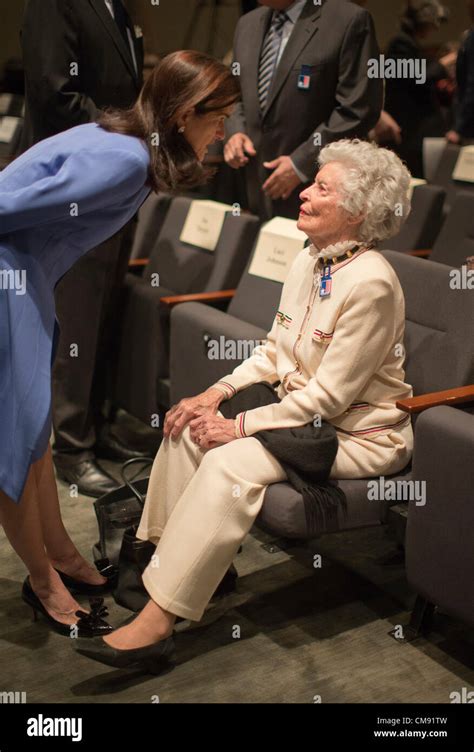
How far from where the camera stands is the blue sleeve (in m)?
1.87

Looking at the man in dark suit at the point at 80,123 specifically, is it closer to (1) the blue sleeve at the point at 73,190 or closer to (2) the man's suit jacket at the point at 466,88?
(1) the blue sleeve at the point at 73,190

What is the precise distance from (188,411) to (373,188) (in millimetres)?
709

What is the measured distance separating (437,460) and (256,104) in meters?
1.78

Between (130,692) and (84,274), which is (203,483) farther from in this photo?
(84,274)

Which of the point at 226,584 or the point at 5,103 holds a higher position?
the point at 5,103

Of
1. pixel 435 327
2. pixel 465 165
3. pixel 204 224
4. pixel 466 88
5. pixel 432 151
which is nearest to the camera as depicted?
pixel 435 327

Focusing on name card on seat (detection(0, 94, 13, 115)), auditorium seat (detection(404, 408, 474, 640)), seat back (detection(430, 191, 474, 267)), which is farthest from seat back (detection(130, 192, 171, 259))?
name card on seat (detection(0, 94, 13, 115))

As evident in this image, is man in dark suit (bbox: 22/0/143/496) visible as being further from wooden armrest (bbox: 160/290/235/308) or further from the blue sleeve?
the blue sleeve

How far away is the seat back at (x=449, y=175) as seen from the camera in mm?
4227

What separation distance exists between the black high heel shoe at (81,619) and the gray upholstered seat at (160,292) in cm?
104

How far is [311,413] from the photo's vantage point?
217 centimetres

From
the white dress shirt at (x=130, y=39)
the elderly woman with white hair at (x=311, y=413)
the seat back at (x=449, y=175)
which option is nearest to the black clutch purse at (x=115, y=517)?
the elderly woman with white hair at (x=311, y=413)

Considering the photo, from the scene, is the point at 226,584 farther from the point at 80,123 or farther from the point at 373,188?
the point at 80,123

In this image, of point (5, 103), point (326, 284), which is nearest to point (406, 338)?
point (326, 284)
